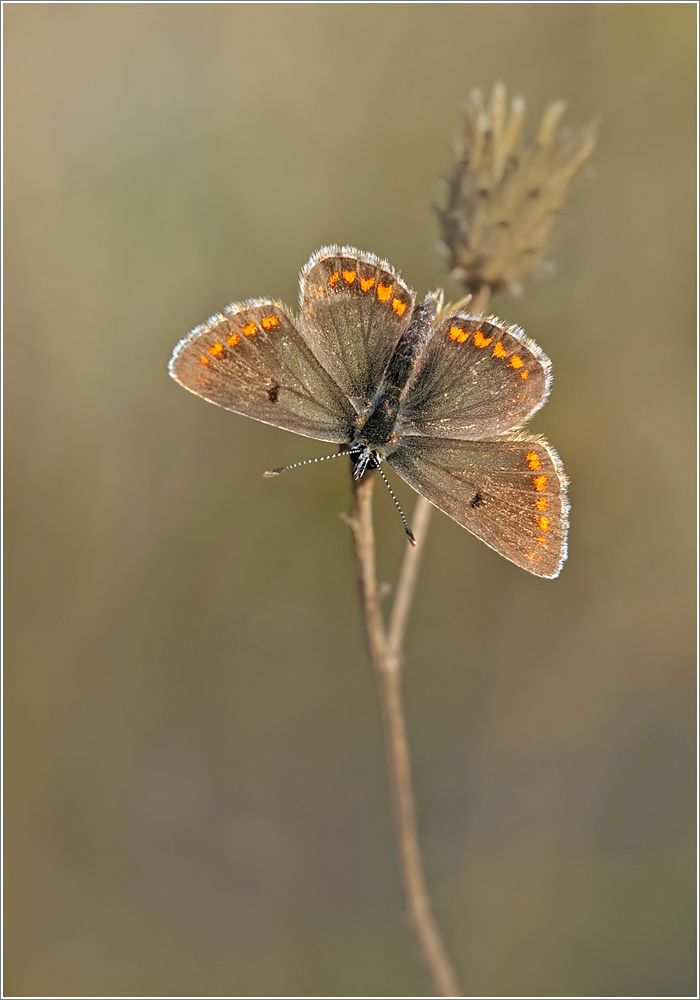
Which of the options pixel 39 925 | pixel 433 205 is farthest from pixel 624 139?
pixel 39 925

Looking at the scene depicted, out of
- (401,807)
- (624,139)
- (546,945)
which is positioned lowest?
(546,945)

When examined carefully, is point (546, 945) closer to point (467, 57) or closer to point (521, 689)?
point (521, 689)

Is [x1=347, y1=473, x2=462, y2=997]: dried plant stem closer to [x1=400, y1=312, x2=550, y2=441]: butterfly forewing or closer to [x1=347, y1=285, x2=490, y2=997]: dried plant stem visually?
[x1=347, y1=285, x2=490, y2=997]: dried plant stem

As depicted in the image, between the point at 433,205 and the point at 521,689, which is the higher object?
the point at 433,205

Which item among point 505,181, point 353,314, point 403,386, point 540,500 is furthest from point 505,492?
point 505,181

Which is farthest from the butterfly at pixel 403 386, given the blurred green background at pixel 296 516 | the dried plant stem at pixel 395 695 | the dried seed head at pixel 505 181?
the blurred green background at pixel 296 516

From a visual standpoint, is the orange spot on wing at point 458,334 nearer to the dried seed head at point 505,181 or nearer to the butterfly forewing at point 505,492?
the butterfly forewing at point 505,492
